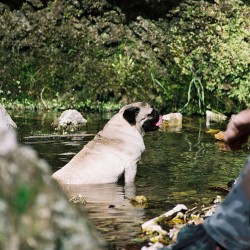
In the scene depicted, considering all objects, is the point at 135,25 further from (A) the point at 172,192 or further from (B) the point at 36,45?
(A) the point at 172,192

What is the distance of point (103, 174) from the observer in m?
10.1

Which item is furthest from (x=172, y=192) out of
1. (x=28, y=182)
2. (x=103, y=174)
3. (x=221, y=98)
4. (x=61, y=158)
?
(x=221, y=98)

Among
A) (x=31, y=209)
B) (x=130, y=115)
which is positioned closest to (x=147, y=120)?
(x=130, y=115)

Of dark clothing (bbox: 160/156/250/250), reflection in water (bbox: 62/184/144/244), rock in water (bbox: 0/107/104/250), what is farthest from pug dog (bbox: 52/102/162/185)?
rock in water (bbox: 0/107/104/250)

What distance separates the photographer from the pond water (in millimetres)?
7325

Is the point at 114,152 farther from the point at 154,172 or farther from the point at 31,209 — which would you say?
the point at 31,209

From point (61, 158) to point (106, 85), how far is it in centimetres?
796

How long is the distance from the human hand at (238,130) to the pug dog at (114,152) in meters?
5.75

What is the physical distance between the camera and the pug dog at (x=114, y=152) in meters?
9.98

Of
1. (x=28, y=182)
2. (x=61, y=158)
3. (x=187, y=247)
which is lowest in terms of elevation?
(x=61, y=158)

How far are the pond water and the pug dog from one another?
215 millimetres

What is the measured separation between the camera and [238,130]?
4.00 meters

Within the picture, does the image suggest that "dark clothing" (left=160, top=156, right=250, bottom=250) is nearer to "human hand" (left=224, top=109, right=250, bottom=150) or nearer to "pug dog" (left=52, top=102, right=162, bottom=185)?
"human hand" (left=224, top=109, right=250, bottom=150)

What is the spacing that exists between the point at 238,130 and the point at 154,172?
667 cm
